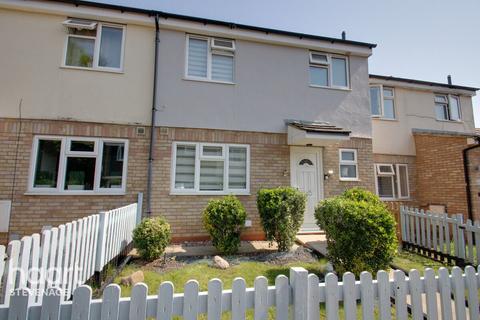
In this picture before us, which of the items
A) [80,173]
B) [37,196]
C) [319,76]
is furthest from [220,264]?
[319,76]

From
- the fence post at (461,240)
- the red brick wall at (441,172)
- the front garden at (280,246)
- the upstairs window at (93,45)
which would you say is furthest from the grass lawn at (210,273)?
the red brick wall at (441,172)

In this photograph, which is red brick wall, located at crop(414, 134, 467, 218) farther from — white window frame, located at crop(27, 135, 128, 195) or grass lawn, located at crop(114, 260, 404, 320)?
white window frame, located at crop(27, 135, 128, 195)

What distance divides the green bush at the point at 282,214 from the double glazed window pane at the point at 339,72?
5.12 meters

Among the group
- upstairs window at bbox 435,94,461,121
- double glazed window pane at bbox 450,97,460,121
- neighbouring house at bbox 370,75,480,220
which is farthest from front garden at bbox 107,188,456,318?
double glazed window pane at bbox 450,97,460,121

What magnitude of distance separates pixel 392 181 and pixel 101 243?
36.0 ft

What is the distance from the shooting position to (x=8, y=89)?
21.9 ft

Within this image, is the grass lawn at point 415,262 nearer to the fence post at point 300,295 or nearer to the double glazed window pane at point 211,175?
the fence post at point 300,295

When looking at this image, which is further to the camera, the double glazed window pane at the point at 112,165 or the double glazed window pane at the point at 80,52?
the double glazed window pane at the point at 80,52

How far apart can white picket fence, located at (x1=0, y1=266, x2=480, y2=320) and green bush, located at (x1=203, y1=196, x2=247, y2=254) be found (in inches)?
147

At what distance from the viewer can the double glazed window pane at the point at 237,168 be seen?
7.80m

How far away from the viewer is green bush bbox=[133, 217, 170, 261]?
520cm

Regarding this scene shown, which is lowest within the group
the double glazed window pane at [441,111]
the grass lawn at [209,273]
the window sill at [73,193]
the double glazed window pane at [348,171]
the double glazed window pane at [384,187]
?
the grass lawn at [209,273]

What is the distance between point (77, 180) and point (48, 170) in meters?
0.78

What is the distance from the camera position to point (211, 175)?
25.2 ft
